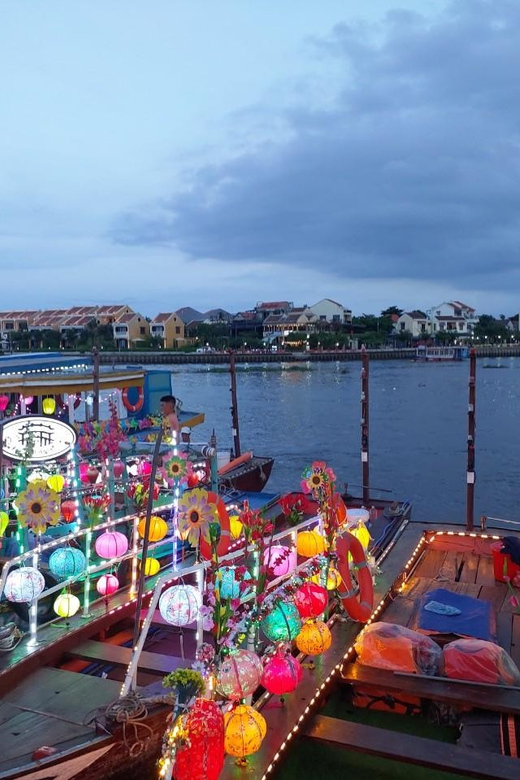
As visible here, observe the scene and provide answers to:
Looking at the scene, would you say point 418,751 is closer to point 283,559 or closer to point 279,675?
point 279,675

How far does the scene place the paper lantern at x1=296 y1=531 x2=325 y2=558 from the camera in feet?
25.6

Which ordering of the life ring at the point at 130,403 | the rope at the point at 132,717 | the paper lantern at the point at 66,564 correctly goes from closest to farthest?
the rope at the point at 132,717 < the paper lantern at the point at 66,564 < the life ring at the point at 130,403

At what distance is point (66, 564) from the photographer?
23.6ft

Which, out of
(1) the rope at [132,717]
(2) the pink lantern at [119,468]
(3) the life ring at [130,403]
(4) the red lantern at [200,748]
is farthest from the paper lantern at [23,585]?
(3) the life ring at [130,403]

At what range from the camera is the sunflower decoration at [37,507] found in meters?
6.86

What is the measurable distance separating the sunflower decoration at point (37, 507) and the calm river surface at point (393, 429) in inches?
305

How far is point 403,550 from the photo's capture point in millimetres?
10633

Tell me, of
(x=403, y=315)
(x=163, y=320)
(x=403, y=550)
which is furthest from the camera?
(x=403, y=315)

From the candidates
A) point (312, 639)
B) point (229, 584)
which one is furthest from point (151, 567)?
point (229, 584)

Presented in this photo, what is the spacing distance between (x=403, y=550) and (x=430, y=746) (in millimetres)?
5083

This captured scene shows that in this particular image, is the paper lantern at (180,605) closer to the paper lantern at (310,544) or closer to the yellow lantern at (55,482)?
the paper lantern at (310,544)

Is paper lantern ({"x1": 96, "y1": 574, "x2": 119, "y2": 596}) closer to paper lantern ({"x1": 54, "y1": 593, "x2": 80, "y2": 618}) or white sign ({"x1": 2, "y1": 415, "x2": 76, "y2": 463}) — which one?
paper lantern ({"x1": 54, "y1": 593, "x2": 80, "y2": 618})

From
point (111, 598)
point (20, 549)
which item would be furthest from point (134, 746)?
point (20, 549)

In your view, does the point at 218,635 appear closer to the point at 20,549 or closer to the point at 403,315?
the point at 20,549
